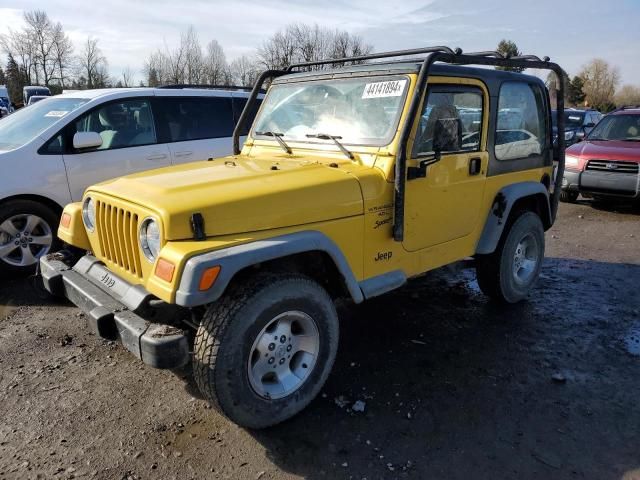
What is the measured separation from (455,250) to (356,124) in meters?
1.28

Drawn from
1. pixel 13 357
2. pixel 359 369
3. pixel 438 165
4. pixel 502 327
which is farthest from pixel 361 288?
pixel 13 357

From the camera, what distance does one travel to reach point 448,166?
3.65 metres

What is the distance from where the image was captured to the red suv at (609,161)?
841cm

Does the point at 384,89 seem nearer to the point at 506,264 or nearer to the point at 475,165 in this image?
the point at 475,165

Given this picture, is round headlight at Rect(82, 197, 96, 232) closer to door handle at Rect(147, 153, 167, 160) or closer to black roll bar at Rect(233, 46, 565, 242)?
black roll bar at Rect(233, 46, 565, 242)

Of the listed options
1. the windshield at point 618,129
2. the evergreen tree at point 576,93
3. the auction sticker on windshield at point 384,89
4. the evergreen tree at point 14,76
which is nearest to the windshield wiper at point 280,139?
the auction sticker on windshield at point 384,89

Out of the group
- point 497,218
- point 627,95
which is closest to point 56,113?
point 497,218

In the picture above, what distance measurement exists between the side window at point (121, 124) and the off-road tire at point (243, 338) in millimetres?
3784

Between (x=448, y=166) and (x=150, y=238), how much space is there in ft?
6.93

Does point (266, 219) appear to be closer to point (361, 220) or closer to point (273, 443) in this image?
point (361, 220)

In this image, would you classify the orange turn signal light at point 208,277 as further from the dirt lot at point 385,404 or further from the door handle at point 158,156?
the door handle at point 158,156

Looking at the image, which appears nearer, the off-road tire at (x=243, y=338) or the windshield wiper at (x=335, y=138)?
the off-road tire at (x=243, y=338)

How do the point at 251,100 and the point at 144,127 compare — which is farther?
the point at 144,127

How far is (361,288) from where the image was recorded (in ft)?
10.9
